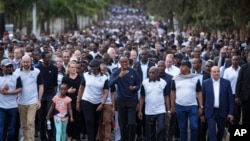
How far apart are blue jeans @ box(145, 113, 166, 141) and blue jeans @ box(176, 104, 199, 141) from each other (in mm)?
343

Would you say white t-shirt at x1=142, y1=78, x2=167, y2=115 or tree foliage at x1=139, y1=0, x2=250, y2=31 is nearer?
white t-shirt at x1=142, y1=78, x2=167, y2=115

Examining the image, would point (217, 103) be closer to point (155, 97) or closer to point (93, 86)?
point (155, 97)

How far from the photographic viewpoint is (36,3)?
128ft

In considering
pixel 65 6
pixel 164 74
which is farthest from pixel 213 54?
pixel 65 6

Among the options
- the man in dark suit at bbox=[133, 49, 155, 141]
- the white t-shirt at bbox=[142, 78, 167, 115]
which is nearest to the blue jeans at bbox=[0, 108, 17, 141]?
the white t-shirt at bbox=[142, 78, 167, 115]

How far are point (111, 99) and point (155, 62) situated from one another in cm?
261

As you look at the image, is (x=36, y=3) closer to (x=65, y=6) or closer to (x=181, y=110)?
(x=65, y=6)

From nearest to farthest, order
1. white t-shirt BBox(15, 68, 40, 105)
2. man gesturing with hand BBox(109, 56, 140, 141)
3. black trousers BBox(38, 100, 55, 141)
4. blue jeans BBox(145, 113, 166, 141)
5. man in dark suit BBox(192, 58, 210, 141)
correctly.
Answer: blue jeans BBox(145, 113, 166, 141) < white t-shirt BBox(15, 68, 40, 105) < man gesturing with hand BBox(109, 56, 140, 141) < man in dark suit BBox(192, 58, 210, 141) < black trousers BBox(38, 100, 55, 141)

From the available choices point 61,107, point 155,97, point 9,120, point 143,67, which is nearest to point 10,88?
point 9,120

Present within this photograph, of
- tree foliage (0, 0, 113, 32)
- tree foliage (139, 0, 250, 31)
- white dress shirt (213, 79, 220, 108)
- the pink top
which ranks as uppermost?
tree foliage (0, 0, 113, 32)

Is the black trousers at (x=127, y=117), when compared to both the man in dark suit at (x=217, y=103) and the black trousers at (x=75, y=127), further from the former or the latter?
the man in dark suit at (x=217, y=103)

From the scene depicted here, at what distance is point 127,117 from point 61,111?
126 cm

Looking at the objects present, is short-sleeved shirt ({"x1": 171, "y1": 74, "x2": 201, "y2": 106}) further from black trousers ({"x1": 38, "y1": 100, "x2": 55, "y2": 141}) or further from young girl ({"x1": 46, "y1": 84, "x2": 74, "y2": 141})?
black trousers ({"x1": 38, "y1": 100, "x2": 55, "y2": 141})

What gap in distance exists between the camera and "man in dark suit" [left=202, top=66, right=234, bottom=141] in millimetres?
12625
